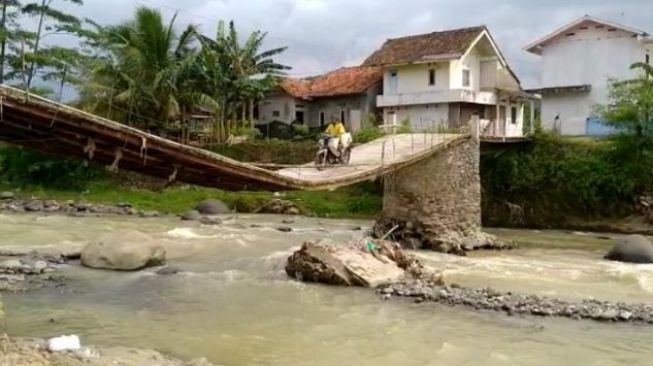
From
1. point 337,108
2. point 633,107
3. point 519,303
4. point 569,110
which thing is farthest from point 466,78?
point 519,303

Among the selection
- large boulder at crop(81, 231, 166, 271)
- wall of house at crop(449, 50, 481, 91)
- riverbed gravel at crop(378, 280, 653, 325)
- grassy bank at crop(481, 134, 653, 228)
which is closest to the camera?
riverbed gravel at crop(378, 280, 653, 325)

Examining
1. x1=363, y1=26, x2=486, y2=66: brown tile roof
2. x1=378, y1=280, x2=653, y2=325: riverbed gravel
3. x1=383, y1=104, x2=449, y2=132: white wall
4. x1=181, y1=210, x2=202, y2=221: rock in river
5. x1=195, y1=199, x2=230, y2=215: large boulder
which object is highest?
x1=363, y1=26, x2=486, y2=66: brown tile roof

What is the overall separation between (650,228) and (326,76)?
21.1 metres

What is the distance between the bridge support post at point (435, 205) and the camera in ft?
67.8

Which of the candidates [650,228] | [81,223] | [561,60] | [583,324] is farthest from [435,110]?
[583,324]

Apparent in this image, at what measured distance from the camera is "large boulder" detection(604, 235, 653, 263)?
17938 mm

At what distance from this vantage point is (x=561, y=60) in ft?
113

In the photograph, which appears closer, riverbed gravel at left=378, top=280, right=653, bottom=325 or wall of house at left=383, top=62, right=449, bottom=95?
riverbed gravel at left=378, top=280, right=653, bottom=325

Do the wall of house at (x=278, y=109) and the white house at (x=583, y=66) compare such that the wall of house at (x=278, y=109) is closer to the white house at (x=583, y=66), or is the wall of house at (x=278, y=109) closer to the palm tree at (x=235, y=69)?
the palm tree at (x=235, y=69)

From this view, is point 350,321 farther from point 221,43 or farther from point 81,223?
point 221,43

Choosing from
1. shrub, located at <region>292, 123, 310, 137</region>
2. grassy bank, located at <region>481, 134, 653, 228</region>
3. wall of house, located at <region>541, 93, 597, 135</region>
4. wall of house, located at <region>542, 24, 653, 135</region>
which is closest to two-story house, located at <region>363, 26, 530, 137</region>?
wall of house, located at <region>541, 93, 597, 135</region>

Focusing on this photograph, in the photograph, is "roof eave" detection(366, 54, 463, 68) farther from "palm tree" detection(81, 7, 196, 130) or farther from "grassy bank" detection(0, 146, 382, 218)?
"palm tree" detection(81, 7, 196, 130)

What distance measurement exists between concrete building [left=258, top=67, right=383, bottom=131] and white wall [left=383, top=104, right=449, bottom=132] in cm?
150

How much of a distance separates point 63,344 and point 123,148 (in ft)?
10.8
